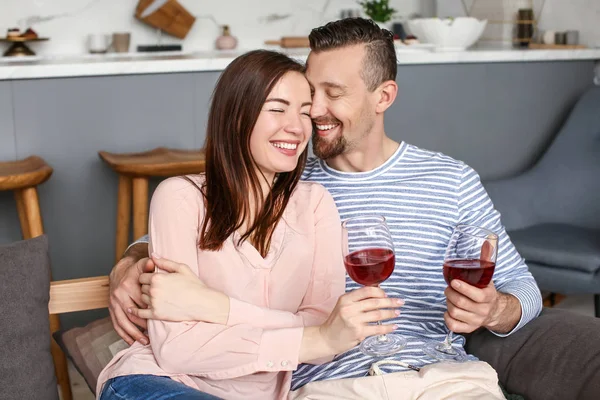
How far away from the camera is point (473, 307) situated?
1694mm

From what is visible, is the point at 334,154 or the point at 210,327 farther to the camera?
the point at 334,154

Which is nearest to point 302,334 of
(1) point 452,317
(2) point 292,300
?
(2) point 292,300

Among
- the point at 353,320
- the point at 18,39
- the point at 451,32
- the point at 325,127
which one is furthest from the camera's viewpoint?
the point at 18,39

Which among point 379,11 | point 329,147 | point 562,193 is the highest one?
point 379,11

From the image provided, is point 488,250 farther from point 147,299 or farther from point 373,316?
point 147,299

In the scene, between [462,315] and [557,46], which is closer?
[462,315]

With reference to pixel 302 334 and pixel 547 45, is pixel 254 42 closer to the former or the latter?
pixel 547 45

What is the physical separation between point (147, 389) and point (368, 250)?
48 centimetres

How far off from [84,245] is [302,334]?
6.32 ft

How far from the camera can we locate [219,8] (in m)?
5.17

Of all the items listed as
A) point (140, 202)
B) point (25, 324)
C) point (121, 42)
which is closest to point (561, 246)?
point (140, 202)

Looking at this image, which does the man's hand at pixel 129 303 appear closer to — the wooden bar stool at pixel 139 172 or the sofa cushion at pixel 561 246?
the wooden bar stool at pixel 139 172

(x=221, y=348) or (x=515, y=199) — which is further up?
(x=221, y=348)

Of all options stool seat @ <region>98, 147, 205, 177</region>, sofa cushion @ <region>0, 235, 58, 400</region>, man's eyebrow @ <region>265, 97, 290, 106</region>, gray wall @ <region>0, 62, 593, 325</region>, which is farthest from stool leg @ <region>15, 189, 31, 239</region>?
man's eyebrow @ <region>265, 97, 290, 106</region>
